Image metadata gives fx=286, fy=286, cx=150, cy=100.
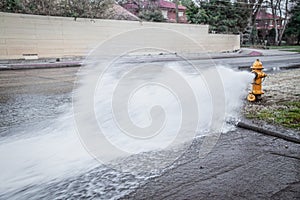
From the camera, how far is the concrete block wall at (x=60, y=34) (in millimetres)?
15859

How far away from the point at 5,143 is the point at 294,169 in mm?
3655

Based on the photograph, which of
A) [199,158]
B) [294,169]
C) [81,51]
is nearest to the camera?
[294,169]

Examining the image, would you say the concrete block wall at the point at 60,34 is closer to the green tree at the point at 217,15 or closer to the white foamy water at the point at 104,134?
the green tree at the point at 217,15

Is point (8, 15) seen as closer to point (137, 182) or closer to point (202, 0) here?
point (137, 182)

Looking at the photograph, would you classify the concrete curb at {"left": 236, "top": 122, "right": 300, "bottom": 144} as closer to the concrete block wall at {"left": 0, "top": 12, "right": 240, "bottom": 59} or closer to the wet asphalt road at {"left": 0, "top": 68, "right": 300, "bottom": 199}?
the wet asphalt road at {"left": 0, "top": 68, "right": 300, "bottom": 199}

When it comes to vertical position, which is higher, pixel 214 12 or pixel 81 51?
pixel 214 12

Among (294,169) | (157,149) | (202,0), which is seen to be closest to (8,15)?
(157,149)

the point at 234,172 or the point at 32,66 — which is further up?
the point at 32,66

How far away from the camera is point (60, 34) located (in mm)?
18250

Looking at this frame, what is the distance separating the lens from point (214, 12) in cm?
3094

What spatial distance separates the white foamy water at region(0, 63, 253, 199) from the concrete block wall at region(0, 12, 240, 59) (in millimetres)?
11269

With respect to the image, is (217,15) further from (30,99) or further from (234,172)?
(234,172)

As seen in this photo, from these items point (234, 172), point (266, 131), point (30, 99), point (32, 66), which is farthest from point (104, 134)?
point (32, 66)

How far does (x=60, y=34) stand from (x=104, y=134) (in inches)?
611
